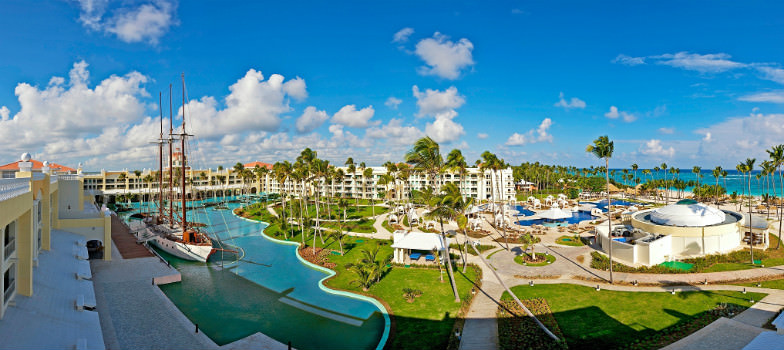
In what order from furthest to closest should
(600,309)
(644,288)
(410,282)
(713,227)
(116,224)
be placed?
(116,224) → (713,227) → (410,282) → (644,288) → (600,309)

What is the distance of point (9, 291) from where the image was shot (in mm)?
13961

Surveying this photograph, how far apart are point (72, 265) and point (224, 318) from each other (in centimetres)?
980

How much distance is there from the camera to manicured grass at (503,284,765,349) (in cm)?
1734

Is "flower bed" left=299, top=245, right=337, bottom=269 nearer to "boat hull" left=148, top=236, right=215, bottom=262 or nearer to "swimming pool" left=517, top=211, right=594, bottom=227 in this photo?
"boat hull" left=148, top=236, right=215, bottom=262

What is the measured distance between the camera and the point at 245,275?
3083 centimetres

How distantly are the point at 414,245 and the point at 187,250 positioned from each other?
23339mm

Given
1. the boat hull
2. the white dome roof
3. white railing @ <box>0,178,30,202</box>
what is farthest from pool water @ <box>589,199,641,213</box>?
white railing @ <box>0,178,30,202</box>

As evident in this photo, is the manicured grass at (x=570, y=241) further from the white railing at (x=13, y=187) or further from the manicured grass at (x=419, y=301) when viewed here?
the white railing at (x=13, y=187)

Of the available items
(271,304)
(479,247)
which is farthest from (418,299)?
(479,247)

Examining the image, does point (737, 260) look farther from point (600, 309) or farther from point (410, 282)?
point (410, 282)

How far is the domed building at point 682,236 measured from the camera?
29.5 m

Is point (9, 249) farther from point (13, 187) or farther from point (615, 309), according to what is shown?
point (615, 309)

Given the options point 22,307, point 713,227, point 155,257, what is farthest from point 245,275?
point 713,227

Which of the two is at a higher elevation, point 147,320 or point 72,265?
point 72,265
